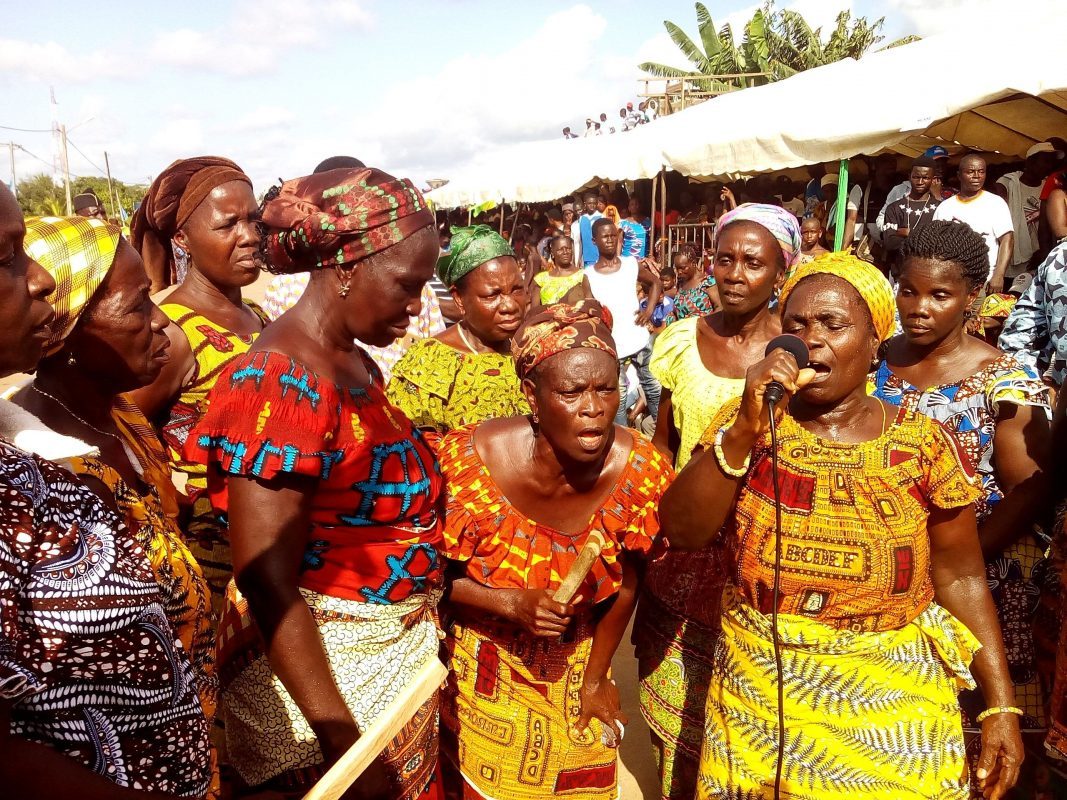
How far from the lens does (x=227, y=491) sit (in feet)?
5.85

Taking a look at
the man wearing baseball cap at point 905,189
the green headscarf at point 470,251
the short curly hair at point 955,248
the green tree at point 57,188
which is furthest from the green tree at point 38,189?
the short curly hair at point 955,248

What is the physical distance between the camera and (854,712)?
2.13m

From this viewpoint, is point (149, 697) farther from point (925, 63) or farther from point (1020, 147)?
point (1020, 147)

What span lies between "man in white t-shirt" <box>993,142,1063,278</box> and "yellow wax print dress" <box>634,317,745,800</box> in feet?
17.0

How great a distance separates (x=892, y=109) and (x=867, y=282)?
5419 millimetres

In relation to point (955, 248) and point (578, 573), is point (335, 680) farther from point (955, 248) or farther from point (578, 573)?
point (955, 248)

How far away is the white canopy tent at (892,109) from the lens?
627 cm

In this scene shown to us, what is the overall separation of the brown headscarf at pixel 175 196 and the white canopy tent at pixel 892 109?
5686mm

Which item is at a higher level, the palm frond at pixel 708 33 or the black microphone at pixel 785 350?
the palm frond at pixel 708 33

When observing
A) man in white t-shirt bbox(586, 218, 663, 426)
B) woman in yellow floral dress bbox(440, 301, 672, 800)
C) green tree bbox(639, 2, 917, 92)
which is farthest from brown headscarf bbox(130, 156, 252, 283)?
green tree bbox(639, 2, 917, 92)

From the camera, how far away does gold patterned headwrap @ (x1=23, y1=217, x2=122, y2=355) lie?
1.82 metres

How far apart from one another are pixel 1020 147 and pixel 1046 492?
7.80 metres

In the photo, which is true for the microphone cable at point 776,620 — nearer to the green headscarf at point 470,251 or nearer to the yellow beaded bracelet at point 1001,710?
the yellow beaded bracelet at point 1001,710

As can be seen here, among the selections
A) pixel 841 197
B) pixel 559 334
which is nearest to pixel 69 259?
pixel 559 334
